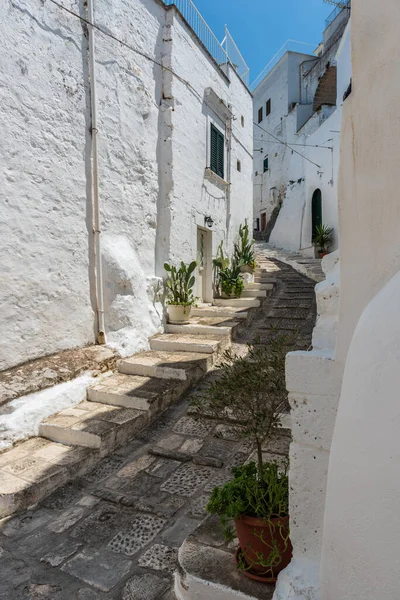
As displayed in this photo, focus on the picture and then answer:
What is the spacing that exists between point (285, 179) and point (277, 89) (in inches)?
244

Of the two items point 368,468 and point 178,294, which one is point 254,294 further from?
point 368,468

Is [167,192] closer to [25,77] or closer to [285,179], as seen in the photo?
[25,77]

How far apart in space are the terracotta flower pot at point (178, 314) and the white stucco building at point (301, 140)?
27.4 feet

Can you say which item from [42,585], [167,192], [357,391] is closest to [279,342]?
[357,391]

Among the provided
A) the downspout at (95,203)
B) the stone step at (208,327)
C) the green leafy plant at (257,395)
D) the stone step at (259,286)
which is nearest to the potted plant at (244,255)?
the stone step at (259,286)

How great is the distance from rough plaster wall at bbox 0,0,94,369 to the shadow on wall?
1.17 feet

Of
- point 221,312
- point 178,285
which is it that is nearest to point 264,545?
point 178,285

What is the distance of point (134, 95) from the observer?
6223 mm

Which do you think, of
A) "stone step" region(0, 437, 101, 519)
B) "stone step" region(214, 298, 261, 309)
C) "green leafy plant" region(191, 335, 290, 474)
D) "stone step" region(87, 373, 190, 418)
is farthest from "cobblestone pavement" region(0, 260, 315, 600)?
"stone step" region(214, 298, 261, 309)

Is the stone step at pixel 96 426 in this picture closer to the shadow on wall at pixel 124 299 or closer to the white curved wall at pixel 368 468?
the shadow on wall at pixel 124 299

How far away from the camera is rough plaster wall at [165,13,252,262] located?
7.27 m

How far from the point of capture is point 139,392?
4633mm

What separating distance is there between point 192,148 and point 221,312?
346 cm

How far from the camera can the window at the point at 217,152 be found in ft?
29.4
